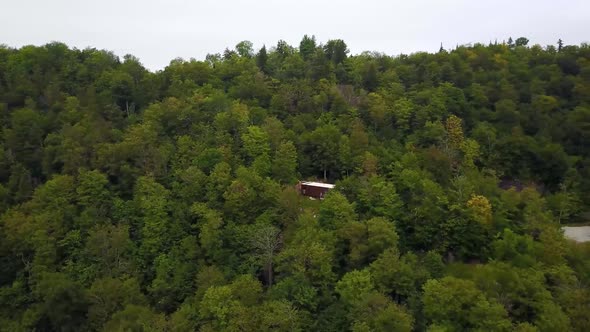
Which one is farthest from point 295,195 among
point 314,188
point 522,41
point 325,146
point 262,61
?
point 522,41

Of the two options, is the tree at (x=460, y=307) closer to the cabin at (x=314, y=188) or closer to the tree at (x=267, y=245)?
the tree at (x=267, y=245)

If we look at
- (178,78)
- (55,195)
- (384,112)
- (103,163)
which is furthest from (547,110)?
(55,195)

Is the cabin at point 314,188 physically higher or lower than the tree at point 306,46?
lower

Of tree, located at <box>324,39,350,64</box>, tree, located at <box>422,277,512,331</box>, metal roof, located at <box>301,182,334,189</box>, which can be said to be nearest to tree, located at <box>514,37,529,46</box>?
tree, located at <box>324,39,350,64</box>

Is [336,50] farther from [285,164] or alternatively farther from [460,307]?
[460,307]

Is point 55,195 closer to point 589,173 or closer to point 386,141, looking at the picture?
point 386,141

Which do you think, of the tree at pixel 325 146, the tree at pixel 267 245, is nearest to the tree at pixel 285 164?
the tree at pixel 325 146
